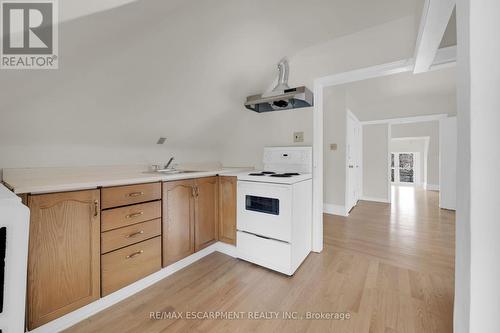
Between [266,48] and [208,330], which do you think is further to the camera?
[266,48]

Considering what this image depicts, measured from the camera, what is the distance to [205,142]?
281 centimetres

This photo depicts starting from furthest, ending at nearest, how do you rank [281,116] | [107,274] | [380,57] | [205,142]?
1. [205,142]
2. [281,116]
3. [380,57]
4. [107,274]

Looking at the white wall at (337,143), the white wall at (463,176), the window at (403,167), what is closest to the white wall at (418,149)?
the window at (403,167)

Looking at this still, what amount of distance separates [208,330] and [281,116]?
2.07m

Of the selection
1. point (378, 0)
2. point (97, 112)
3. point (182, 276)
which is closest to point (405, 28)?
point (378, 0)

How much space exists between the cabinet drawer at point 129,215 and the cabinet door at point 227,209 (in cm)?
71

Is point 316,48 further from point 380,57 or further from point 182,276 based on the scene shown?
point 182,276

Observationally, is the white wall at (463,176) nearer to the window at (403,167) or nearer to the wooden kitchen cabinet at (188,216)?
the wooden kitchen cabinet at (188,216)

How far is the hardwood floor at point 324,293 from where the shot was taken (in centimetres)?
130

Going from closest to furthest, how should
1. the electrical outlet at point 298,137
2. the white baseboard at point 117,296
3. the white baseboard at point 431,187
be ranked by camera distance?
the white baseboard at point 117,296 → the electrical outlet at point 298,137 → the white baseboard at point 431,187

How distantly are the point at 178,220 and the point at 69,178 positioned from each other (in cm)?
87

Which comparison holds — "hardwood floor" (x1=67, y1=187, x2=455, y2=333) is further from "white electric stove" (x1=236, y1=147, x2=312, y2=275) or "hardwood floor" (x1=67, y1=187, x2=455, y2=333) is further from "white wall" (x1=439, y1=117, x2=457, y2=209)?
"white wall" (x1=439, y1=117, x2=457, y2=209)

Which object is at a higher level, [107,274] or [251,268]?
[107,274]

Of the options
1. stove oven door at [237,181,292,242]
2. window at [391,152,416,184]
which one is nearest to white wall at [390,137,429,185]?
window at [391,152,416,184]
